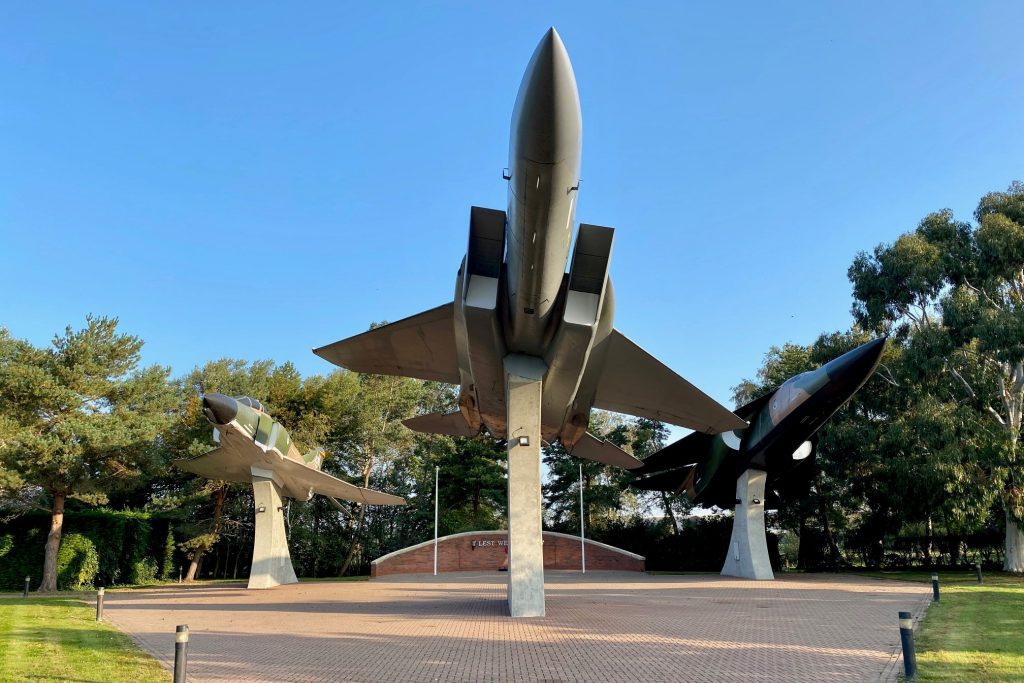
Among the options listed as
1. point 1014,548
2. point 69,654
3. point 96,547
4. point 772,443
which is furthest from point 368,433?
point 1014,548

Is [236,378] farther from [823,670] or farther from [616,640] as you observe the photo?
[823,670]

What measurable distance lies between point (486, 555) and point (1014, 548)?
20.6m

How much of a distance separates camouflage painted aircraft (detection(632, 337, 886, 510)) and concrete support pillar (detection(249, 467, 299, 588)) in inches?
487

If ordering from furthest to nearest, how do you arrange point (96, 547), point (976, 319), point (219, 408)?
1. point (96, 547)
2. point (976, 319)
3. point (219, 408)

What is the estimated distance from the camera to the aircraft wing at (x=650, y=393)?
523 inches

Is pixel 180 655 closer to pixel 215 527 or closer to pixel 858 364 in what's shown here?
pixel 858 364

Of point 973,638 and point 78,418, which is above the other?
point 78,418

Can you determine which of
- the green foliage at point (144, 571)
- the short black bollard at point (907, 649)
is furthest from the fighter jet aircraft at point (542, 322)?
the green foliage at point (144, 571)

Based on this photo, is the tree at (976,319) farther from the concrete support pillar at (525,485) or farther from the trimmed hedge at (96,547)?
the trimmed hedge at (96,547)

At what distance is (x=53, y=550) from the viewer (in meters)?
21.9

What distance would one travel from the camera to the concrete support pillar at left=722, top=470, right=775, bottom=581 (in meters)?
20.6

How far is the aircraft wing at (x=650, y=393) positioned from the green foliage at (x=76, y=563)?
70.8 ft

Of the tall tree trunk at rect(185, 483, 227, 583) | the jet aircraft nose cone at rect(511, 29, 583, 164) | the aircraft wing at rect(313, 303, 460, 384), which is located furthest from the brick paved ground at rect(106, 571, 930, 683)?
the tall tree trunk at rect(185, 483, 227, 583)

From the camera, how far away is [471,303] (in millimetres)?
10414
